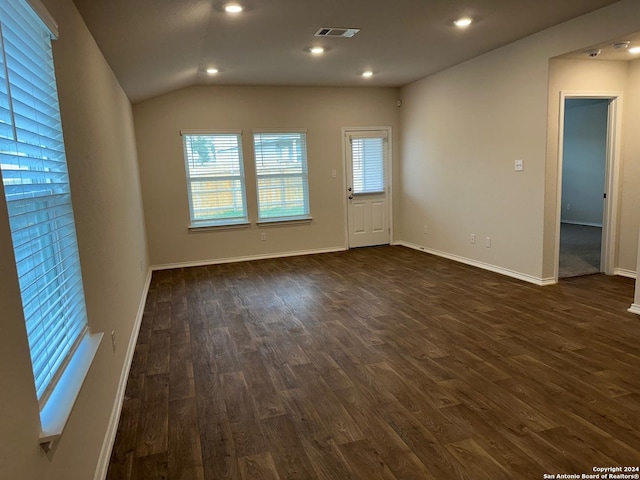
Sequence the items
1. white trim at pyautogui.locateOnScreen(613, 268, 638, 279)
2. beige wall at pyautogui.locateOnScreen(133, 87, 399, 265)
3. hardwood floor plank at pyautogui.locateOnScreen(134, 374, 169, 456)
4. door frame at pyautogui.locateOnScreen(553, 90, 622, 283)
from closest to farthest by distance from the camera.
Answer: hardwood floor plank at pyautogui.locateOnScreen(134, 374, 169, 456)
door frame at pyautogui.locateOnScreen(553, 90, 622, 283)
white trim at pyautogui.locateOnScreen(613, 268, 638, 279)
beige wall at pyautogui.locateOnScreen(133, 87, 399, 265)

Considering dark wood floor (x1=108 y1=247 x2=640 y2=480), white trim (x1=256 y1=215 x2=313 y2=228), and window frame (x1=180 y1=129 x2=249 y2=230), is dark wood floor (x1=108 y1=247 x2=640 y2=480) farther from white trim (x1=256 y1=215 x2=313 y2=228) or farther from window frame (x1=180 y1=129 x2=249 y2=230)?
white trim (x1=256 y1=215 x2=313 y2=228)

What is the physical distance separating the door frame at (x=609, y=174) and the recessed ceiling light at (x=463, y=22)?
1331 millimetres

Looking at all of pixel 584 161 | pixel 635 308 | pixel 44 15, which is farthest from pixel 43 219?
pixel 584 161

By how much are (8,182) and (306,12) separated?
2829 millimetres

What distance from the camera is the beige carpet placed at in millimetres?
5246

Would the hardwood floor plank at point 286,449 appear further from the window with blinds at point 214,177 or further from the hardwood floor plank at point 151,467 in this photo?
the window with blinds at point 214,177

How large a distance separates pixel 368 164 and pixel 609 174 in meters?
3.39

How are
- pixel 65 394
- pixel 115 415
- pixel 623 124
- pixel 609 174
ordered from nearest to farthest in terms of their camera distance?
pixel 65 394
pixel 115 415
pixel 623 124
pixel 609 174

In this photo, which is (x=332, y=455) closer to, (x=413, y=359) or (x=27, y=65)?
(x=413, y=359)

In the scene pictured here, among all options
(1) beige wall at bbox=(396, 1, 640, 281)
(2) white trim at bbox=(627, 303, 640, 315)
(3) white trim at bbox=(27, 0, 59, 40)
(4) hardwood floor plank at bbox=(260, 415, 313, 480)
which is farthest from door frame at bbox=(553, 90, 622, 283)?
(3) white trim at bbox=(27, 0, 59, 40)

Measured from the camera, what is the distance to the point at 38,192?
4.93 ft

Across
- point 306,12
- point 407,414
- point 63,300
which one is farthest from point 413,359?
point 306,12

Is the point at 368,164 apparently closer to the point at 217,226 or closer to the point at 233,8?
the point at 217,226

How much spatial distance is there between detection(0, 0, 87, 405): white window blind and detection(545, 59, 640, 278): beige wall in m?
4.42
